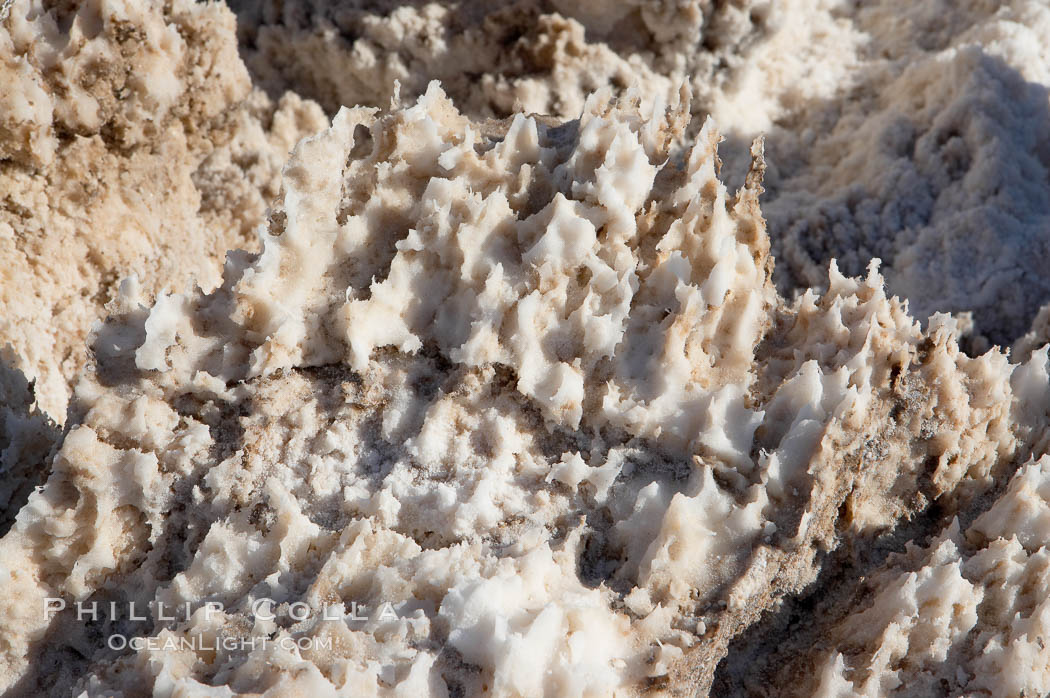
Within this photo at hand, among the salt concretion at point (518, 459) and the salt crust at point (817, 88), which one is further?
the salt crust at point (817, 88)

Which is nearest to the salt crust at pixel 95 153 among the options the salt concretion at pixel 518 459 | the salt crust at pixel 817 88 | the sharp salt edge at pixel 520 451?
the salt concretion at pixel 518 459

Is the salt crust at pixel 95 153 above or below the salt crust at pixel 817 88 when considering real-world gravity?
below

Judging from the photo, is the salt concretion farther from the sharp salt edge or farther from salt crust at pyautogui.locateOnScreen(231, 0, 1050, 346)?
salt crust at pyautogui.locateOnScreen(231, 0, 1050, 346)

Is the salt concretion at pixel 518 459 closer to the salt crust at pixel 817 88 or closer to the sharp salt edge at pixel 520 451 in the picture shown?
the sharp salt edge at pixel 520 451

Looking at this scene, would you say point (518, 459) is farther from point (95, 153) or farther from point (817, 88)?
point (817, 88)

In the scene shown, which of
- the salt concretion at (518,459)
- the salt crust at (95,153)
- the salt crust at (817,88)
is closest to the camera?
the salt concretion at (518,459)

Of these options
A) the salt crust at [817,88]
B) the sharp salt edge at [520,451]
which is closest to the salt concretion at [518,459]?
the sharp salt edge at [520,451]

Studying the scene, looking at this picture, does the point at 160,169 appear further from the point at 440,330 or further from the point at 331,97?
the point at 440,330

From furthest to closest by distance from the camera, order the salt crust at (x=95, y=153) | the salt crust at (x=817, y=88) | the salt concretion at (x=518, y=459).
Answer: the salt crust at (x=817, y=88), the salt crust at (x=95, y=153), the salt concretion at (x=518, y=459)

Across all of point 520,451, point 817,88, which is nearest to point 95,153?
point 520,451
